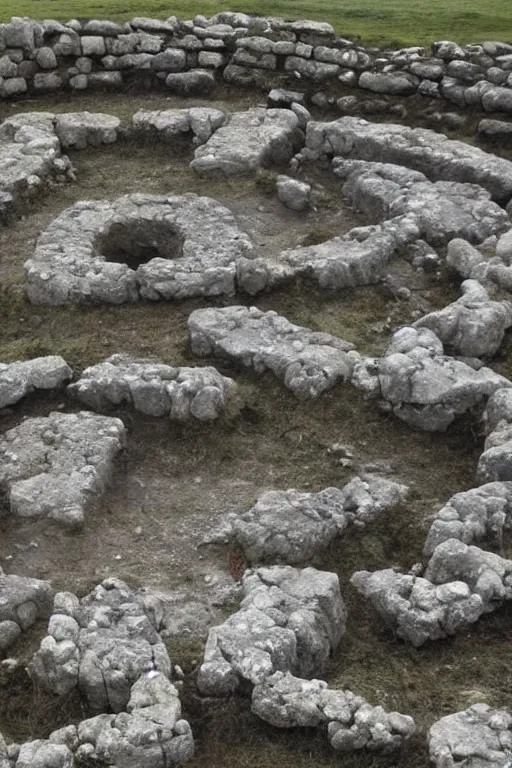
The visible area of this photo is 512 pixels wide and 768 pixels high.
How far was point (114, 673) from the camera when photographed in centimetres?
891

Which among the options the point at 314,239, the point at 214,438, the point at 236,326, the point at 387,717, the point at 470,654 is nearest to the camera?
the point at 387,717

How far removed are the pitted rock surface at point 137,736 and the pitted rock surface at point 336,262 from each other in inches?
265

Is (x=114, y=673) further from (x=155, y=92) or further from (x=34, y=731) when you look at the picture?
(x=155, y=92)

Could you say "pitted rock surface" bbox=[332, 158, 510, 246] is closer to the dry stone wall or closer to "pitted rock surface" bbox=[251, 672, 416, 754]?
the dry stone wall

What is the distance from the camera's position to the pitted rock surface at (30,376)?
40.5 ft

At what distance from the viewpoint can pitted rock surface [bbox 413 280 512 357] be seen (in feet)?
42.8

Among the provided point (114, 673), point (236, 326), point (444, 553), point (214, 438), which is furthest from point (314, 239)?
point (114, 673)

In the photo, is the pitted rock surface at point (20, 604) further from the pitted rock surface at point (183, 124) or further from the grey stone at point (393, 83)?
the grey stone at point (393, 83)

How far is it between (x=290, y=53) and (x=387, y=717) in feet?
44.2

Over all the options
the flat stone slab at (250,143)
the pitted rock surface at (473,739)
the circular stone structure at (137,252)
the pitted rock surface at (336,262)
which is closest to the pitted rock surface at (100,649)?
the pitted rock surface at (473,739)

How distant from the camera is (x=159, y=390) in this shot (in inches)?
481

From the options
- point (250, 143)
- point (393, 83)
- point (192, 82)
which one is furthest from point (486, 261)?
point (192, 82)

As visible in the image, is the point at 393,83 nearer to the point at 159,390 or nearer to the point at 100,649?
the point at 159,390

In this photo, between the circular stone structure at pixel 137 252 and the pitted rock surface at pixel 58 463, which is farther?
the circular stone structure at pixel 137 252
